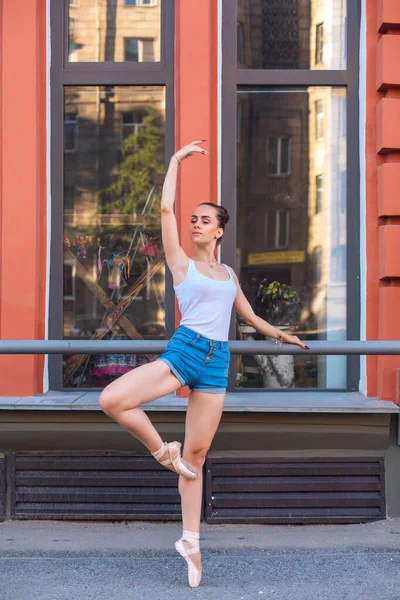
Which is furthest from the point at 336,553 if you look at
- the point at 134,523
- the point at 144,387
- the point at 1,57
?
the point at 1,57

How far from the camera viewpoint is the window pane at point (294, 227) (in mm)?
5805

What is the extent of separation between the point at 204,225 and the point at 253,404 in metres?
1.61

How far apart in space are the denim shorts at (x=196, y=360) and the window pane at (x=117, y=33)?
8.86 feet

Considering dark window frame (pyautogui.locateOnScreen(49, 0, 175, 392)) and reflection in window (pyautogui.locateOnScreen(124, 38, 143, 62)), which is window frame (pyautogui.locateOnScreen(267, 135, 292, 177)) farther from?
reflection in window (pyautogui.locateOnScreen(124, 38, 143, 62))

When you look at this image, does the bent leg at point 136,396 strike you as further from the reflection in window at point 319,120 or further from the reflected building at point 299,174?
the reflection in window at point 319,120

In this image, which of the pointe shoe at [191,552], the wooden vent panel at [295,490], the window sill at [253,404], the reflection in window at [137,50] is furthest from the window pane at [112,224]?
the pointe shoe at [191,552]

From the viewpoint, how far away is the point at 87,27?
5867mm

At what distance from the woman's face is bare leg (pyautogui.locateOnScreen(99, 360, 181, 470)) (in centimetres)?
72

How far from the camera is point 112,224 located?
5941 millimetres

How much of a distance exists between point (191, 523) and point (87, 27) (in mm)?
3762

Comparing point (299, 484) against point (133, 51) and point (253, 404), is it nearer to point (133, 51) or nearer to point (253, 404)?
point (253, 404)

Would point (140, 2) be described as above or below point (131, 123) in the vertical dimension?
above

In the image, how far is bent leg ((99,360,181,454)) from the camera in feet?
12.3

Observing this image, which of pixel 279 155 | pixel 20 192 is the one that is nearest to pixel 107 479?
pixel 20 192
